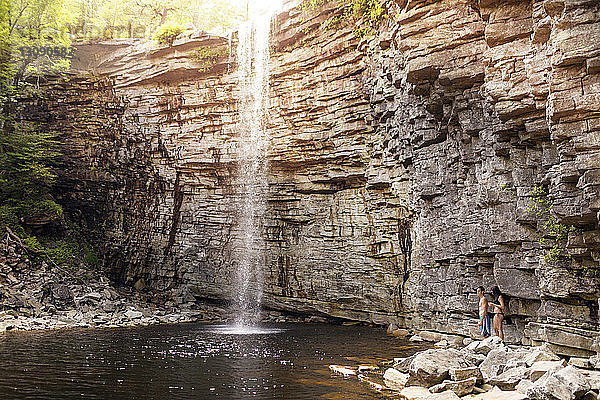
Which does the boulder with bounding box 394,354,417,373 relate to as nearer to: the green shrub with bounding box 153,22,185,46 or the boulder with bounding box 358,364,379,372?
the boulder with bounding box 358,364,379,372

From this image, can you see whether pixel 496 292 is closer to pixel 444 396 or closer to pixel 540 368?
pixel 540 368

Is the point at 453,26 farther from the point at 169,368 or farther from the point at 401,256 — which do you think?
the point at 169,368

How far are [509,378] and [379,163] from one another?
12.9 m

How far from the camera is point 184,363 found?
35.8 ft

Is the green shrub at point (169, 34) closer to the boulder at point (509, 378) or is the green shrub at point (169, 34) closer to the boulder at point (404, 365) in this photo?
the boulder at point (404, 365)

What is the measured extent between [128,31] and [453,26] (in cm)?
2619

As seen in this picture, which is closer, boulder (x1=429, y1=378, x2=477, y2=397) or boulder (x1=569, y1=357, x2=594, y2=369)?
boulder (x1=429, y1=378, x2=477, y2=397)

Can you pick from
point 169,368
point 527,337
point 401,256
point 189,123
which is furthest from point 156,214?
point 527,337

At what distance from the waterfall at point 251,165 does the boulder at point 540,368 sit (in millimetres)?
16795

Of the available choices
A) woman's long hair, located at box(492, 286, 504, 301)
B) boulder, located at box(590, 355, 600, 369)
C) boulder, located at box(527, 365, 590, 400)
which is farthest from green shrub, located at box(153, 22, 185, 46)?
boulder, located at box(527, 365, 590, 400)

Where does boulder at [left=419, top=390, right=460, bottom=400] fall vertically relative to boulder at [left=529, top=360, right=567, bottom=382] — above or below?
below

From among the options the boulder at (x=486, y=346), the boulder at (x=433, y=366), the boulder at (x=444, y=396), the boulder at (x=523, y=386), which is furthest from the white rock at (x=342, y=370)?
the boulder at (x=523, y=386)

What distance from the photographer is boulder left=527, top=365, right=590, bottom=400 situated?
21.5ft

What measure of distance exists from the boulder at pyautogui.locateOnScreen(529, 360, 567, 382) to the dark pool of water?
8.99 feet
